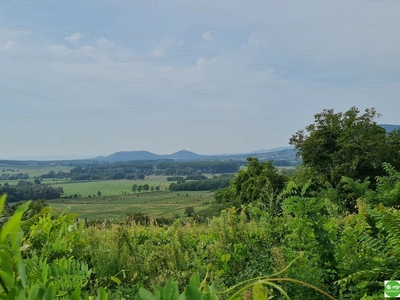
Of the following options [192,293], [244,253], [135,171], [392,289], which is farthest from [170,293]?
[135,171]

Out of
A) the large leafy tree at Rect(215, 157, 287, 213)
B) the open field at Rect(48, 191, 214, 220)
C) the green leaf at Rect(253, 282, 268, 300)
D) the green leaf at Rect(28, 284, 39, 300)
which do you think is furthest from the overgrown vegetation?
the open field at Rect(48, 191, 214, 220)

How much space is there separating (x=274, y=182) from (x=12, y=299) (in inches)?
873

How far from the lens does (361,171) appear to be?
23.8 metres

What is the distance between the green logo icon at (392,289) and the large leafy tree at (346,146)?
21591 mm

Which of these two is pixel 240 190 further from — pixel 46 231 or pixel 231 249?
pixel 46 231

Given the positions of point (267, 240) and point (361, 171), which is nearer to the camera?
point (267, 240)

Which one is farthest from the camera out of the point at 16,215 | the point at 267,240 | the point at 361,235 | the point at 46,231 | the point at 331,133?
the point at 331,133

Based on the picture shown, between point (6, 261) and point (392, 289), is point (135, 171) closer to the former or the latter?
point (392, 289)

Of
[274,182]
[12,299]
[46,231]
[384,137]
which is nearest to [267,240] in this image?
[46,231]

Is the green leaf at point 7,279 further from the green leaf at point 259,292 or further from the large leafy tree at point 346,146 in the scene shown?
the large leafy tree at point 346,146

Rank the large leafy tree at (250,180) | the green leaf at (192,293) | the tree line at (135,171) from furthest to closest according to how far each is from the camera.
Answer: the tree line at (135,171) → the large leafy tree at (250,180) → the green leaf at (192,293)

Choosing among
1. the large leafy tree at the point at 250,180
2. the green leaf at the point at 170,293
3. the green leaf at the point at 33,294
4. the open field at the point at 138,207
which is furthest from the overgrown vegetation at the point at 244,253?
the open field at the point at 138,207

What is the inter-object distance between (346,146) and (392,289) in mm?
22685

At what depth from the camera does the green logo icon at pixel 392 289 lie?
227 centimetres
